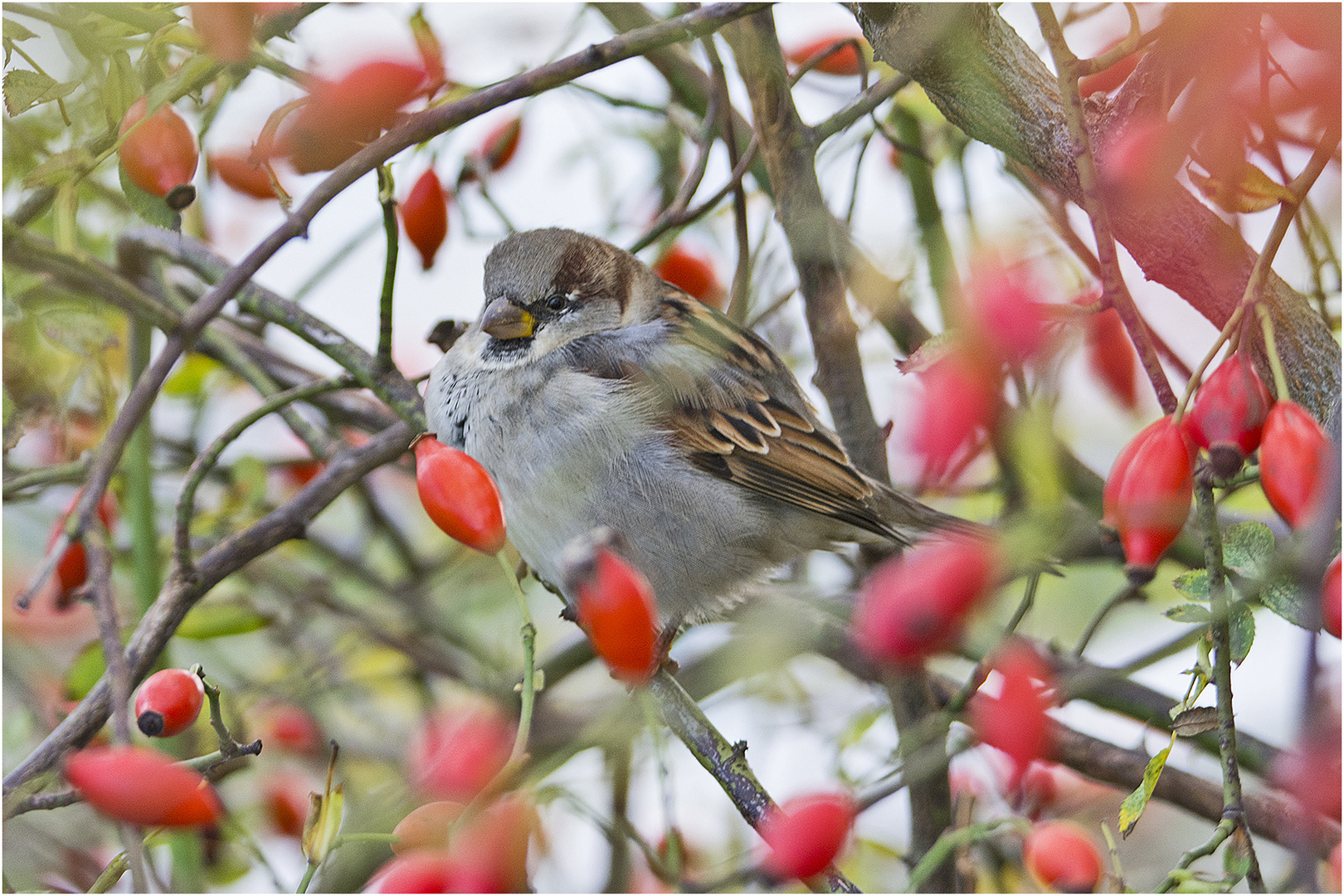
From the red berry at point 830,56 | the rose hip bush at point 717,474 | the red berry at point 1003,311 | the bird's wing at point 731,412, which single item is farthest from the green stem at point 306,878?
the red berry at point 830,56

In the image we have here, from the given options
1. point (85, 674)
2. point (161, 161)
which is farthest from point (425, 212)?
point (85, 674)

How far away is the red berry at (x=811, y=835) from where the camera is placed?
3.53 feet

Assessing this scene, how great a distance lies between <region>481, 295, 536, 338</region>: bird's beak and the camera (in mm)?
2047

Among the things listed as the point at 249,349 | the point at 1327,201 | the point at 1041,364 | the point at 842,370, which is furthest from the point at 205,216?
the point at 1327,201

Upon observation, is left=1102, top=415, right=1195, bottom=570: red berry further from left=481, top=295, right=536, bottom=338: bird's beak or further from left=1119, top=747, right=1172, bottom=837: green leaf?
left=481, top=295, right=536, bottom=338: bird's beak

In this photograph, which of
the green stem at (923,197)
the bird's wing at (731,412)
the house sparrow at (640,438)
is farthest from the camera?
the bird's wing at (731,412)

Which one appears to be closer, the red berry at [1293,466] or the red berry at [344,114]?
the red berry at [1293,466]

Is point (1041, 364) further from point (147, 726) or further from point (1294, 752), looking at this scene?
point (147, 726)

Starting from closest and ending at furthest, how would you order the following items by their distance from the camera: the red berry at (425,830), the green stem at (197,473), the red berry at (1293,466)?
the red berry at (1293,466) < the red berry at (425,830) < the green stem at (197,473)

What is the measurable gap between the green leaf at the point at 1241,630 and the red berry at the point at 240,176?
1466 mm

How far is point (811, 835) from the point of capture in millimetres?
1078

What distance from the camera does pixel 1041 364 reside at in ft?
3.10

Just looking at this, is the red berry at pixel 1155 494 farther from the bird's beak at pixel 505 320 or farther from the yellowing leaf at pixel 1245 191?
the bird's beak at pixel 505 320

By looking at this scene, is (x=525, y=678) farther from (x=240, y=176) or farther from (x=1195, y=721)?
(x=240, y=176)
